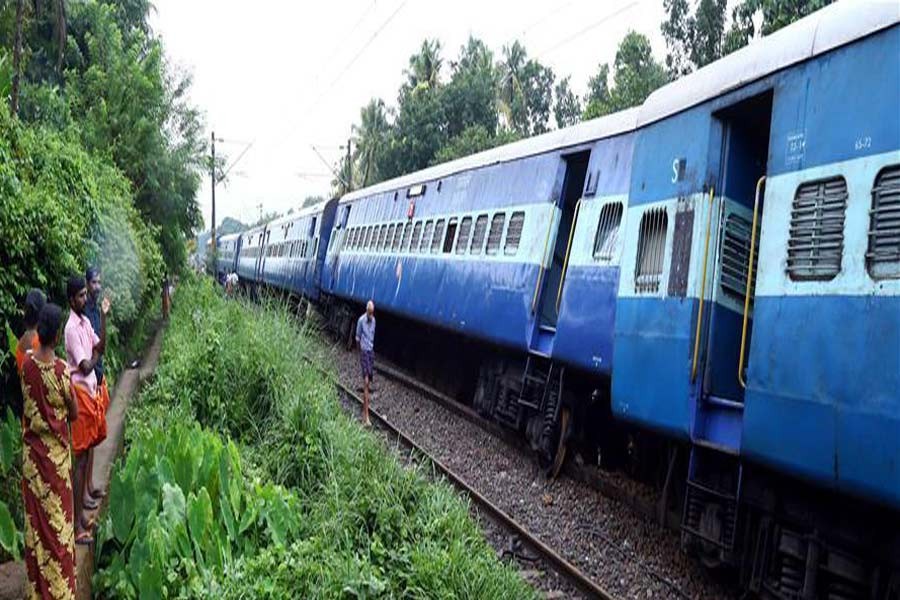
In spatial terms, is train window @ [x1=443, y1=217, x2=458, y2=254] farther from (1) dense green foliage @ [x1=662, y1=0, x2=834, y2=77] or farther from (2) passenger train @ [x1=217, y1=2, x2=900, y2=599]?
(1) dense green foliage @ [x1=662, y1=0, x2=834, y2=77]

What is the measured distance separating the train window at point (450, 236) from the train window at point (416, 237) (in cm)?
138

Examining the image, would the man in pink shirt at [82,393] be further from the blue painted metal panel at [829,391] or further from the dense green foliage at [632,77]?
the dense green foliage at [632,77]

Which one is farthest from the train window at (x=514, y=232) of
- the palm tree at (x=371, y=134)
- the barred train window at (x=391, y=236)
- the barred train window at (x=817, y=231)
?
the palm tree at (x=371, y=134)

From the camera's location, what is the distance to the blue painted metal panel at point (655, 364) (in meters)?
5.86

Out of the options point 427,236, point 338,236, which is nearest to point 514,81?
point 338,236

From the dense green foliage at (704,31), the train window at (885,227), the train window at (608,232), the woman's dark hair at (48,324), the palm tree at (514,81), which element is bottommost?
the woman's dark hair at (48,324)

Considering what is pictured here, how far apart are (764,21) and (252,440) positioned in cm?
1438

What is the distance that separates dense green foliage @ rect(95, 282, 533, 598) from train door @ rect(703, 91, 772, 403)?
6.69ft

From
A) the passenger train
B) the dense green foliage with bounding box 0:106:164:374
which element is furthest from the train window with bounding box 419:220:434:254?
the dense green foliage with bounding box 0:106:164:374

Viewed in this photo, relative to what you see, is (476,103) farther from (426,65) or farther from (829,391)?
(829,391)

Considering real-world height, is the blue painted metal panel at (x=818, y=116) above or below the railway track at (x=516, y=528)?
above

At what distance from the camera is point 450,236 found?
488 inches

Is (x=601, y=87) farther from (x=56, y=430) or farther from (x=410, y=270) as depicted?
(x=56, y=430)

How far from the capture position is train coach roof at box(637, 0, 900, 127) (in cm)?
441
